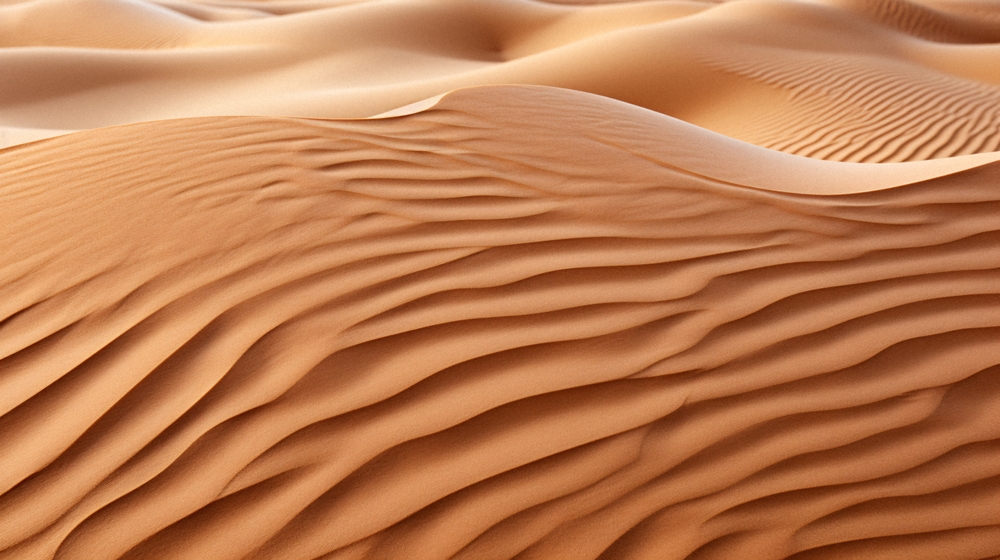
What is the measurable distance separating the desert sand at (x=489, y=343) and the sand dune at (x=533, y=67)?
3249 millimetres

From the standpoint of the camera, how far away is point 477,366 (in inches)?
64.3

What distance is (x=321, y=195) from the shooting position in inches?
83.5

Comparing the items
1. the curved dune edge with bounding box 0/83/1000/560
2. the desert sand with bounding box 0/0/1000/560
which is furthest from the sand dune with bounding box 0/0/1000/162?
the curved dune edge with bounding box 0/83/1000/560

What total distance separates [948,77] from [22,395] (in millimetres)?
10260

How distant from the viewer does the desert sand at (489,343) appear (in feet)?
4.58

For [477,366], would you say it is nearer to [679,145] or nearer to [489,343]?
[489,343]

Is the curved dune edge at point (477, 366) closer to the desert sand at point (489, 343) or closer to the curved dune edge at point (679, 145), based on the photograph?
the desert sand at point (489, 343)

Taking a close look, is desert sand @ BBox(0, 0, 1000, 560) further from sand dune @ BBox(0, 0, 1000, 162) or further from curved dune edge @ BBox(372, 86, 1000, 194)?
sand dune @ BBox(0, 0, 1000, 162)

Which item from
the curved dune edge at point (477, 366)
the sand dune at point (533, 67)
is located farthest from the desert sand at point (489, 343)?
the sand dune at point (533, 67)

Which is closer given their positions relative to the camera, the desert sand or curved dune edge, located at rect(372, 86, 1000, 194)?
the desert sand

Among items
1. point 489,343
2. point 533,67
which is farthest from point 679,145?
point 533,67

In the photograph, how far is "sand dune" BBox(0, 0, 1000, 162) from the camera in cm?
688

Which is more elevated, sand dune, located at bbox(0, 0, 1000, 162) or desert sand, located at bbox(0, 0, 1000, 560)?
sand dune, located at bbox(0, 0, 1000, 162)

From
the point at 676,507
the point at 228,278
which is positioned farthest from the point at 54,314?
the point at 676,507
